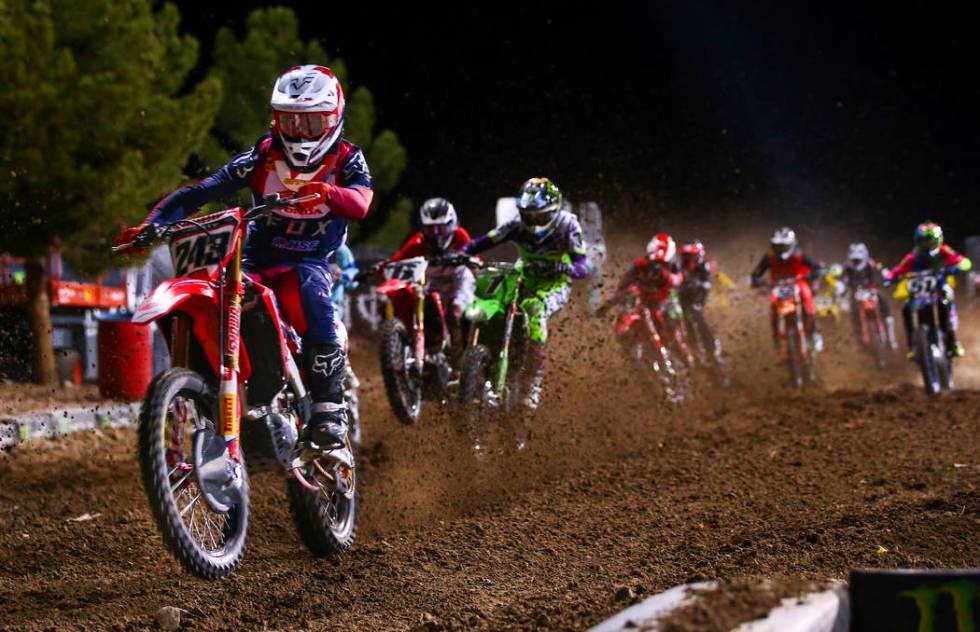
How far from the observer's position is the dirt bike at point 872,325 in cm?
1680

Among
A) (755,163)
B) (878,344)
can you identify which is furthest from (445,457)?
(755,163)

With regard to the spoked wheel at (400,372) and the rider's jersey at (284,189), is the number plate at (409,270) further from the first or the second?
the rider's jersey at (284,189)

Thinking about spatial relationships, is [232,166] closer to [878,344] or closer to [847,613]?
[847,613]

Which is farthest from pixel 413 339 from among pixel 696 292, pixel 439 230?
pixel 696 292

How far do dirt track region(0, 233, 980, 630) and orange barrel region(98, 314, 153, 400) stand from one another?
2065 mm

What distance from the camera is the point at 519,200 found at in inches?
324

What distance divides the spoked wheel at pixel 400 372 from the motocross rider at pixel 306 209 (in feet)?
9.70

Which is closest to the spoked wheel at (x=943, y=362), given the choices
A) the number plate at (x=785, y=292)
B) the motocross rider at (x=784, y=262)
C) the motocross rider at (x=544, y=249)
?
the number plate at (x=785, y=292)

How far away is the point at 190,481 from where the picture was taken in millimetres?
4137

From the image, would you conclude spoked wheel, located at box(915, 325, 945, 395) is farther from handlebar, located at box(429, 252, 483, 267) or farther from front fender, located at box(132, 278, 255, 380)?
front fender, located at box(132, 278, 255, 380)

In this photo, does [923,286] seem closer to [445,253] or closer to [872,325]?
[872,325]

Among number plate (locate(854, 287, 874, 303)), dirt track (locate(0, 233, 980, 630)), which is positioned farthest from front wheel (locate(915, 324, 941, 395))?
number plate (locate(854, 287, 874, 303))

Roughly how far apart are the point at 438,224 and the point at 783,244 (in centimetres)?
714

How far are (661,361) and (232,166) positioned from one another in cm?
758
